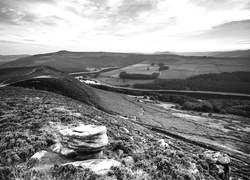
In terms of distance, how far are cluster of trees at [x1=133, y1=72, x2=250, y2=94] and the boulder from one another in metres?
94.0

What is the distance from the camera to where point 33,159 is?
841cm

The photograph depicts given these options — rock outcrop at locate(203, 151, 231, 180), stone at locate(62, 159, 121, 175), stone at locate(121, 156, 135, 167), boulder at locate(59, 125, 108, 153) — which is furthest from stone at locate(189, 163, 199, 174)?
boulder at locate(59, 125, 108, 153)

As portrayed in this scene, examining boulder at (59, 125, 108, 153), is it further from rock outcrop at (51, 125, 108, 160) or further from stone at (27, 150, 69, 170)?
stone at (27, 150, 69, 170)

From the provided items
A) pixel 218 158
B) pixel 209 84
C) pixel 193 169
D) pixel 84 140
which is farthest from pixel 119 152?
pixel 209 84

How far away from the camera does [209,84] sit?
10438 cm

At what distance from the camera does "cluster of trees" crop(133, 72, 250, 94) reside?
9869cm

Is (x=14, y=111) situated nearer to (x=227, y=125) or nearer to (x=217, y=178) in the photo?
(x=217, y=178)

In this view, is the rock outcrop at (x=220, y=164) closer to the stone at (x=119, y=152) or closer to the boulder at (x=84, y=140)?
the stone at (x=119, y=152)

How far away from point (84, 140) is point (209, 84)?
115308 mm

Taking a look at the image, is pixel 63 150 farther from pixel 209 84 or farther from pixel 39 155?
pixel 209 84

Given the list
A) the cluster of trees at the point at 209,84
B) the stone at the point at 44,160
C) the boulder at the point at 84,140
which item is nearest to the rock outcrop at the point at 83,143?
the boulder at the point at 84,140

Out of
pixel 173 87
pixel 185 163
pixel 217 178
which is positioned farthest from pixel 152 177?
pixel 173 87

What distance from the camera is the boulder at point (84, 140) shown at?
→ 821 cm

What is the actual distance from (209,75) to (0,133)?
136 m
